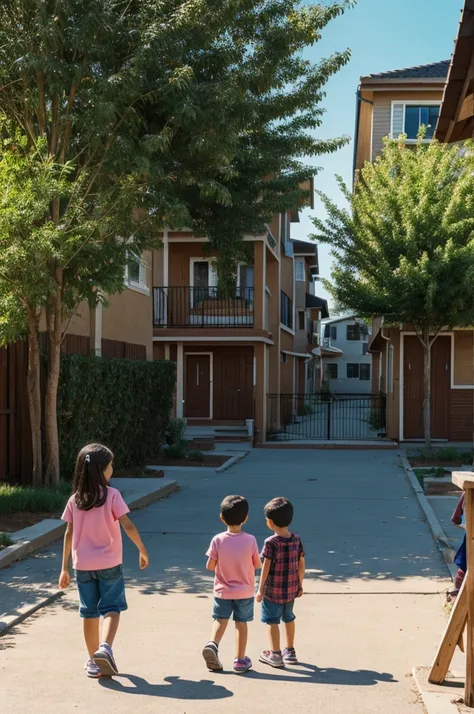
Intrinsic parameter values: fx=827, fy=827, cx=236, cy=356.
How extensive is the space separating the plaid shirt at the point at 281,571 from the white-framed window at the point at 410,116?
21.8m

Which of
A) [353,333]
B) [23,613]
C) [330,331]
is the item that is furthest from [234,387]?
[330,331]

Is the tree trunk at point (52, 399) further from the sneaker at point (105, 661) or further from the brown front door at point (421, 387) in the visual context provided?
the brown front door at point (421, 387)

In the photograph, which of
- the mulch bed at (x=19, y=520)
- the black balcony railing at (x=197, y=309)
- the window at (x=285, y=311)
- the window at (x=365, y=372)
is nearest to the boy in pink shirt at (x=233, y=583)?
the mulch bed at (x=19, y=520)

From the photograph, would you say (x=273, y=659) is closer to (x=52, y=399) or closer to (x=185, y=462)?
(x=52, y=399)

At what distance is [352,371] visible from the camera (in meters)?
68.4

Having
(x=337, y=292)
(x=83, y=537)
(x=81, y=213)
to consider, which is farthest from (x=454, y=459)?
(x=83, y=537)

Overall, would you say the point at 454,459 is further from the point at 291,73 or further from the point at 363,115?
the point at 363,115

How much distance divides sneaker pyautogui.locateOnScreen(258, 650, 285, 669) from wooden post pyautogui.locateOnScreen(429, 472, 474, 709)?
3.23ft

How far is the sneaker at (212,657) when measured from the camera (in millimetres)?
4973

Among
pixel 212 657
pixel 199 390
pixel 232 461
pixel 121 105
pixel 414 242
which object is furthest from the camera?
pixel 199 390

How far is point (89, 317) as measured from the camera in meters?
15.5

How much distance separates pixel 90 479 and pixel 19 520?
4930 millimetres

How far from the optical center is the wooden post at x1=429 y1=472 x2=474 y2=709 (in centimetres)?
439

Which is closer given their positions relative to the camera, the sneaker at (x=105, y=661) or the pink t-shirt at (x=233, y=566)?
the sneaker at (x=105, y=661)
